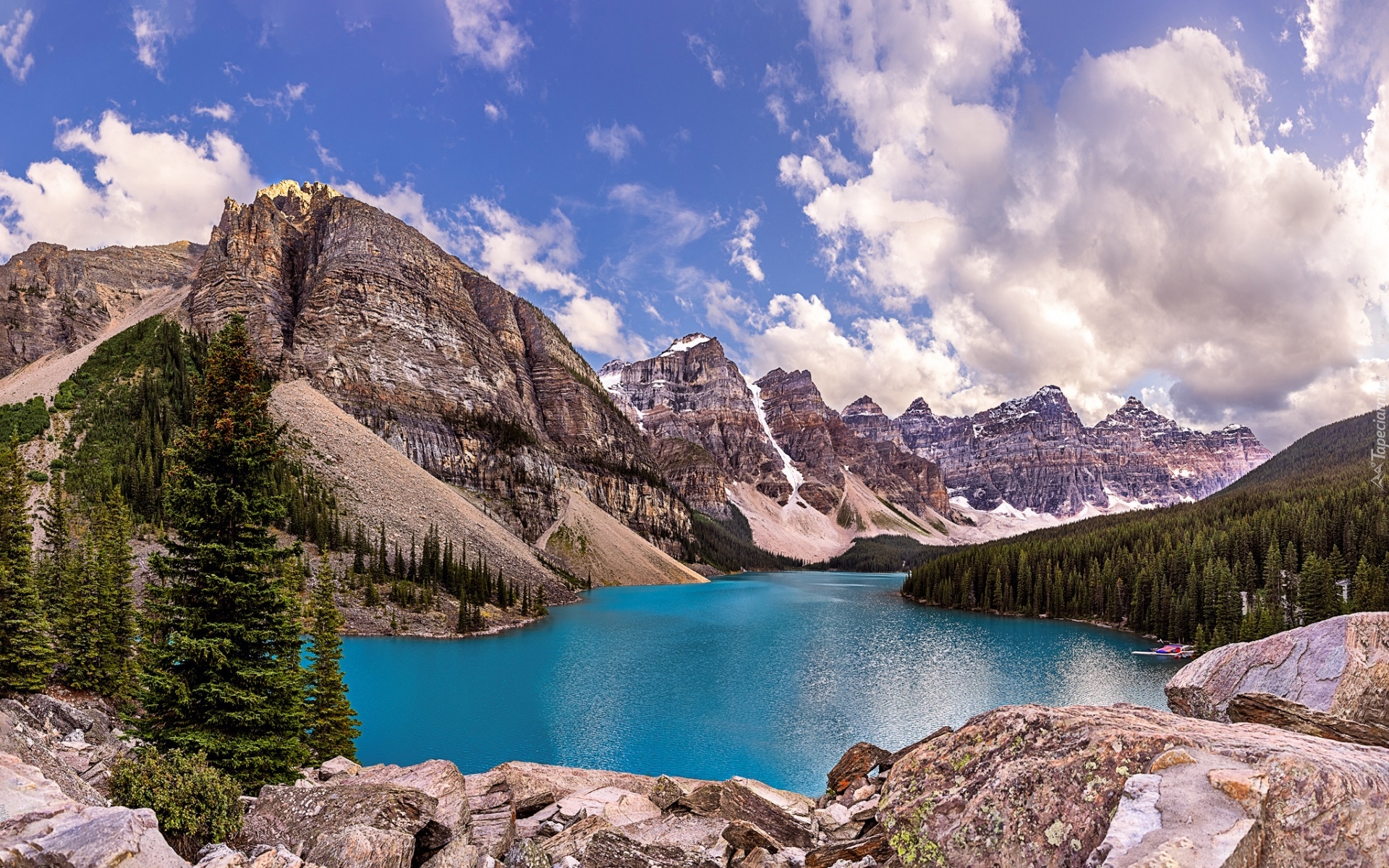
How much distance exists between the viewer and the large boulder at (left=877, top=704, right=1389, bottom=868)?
161 inches

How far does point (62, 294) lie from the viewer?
139m

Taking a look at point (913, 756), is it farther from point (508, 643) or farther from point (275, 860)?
point (508, 643)

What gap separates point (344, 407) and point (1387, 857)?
134 metres

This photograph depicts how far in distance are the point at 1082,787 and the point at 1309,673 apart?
763 cm

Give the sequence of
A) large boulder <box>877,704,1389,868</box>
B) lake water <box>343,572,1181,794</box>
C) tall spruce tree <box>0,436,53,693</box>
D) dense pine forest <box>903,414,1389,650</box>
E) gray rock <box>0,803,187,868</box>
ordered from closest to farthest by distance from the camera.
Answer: large boulder <box>877,704,1389,868</box> < gray rock <box>0,803,187,868</box> < tall spruce tree <box>0,436,53,693</box> < lake water <box>343,572,1181,794</box> < dense pine forest <box>903,414,1389,650</box>

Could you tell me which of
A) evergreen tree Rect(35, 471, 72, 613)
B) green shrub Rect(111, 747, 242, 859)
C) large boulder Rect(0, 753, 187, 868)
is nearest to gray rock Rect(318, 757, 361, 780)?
green shrub Rect(111, 747, 242, 859)

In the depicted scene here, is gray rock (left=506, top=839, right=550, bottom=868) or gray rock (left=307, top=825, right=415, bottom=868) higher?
gray rock (left=307, top=825, right=415, bottom=868)

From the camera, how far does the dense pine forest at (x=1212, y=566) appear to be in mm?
55531

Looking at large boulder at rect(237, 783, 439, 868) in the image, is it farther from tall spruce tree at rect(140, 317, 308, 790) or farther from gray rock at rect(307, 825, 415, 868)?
tall spruce tree at rect(140, 317, 308, 790)

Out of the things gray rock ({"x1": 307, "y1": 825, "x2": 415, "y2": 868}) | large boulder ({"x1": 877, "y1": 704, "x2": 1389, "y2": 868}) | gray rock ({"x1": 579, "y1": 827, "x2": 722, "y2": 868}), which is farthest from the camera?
gray rock ({"x1": 579, "y1": 827, "x2": 722, "y2": 868})

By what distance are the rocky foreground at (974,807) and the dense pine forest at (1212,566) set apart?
174 feet

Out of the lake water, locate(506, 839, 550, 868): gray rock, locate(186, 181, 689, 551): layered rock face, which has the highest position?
locate(186, 181, 689, 551): layered rock face

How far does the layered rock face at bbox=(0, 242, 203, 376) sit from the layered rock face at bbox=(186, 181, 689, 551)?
34.5 metres

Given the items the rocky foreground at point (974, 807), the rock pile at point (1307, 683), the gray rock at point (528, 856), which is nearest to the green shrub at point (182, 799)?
the rocky foreground at point (974, 807)
